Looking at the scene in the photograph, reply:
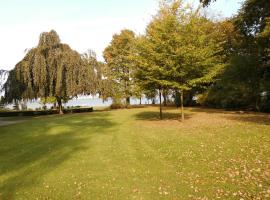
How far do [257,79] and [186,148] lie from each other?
16.6 m

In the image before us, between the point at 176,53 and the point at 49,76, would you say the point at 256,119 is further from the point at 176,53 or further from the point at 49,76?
the point at 49,76

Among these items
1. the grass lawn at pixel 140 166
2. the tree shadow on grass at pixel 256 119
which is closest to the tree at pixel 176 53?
the tree shadow on grass at pixel 256 119

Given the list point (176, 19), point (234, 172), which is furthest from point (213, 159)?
point (176, 19)

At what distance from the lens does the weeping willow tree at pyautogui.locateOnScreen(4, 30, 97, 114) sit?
1072 inches

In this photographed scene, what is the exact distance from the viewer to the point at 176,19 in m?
17.8

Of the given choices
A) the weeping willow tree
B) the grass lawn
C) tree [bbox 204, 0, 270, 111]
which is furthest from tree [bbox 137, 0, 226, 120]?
the weeping willow tree

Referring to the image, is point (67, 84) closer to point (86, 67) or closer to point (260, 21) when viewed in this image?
point (86, 67)

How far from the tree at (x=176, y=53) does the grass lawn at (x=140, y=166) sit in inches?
186

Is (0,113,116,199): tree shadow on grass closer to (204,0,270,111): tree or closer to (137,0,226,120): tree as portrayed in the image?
(137,0,226,120): tree

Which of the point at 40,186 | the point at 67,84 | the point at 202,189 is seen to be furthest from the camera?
the point at 67,84

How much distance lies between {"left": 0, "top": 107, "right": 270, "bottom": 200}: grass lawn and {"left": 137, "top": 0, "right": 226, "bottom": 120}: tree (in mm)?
4717

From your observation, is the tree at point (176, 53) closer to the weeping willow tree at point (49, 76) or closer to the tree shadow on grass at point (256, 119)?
the tree shadow on grass at point (256, 119)

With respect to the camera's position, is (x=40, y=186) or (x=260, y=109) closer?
(x=40, y=186)

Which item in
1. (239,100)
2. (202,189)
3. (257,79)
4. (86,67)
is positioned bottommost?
(202,189)
